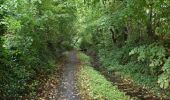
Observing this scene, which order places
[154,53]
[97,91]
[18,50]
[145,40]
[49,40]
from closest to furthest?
[154,53], [18,50], [97,91], [145,40], [49,40]

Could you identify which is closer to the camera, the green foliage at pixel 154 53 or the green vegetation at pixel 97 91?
the green foliage at pixel 154 53

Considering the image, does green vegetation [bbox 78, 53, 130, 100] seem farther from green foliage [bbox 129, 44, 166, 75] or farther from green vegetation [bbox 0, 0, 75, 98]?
green vegetation [bbox 0, 0, 75, 98]

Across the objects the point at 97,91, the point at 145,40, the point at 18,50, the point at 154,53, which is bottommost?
the point at 97,91

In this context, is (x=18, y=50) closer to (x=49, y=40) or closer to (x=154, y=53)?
(x=154, y=53)

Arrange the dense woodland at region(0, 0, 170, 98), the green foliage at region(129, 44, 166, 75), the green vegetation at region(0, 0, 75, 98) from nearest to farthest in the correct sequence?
the green vegetation at region(0, 0, 75, 98), the dense woodland at region(0, 0, 170, 98), the green foliage at region(129, 44, 166, 75)

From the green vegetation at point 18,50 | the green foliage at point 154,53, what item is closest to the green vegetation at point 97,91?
the green foliage at point 154,53

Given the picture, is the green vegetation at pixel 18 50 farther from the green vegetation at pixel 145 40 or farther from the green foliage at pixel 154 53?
the green foliage at pixel 154 53

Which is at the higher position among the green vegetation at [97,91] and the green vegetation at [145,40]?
the green vegetation at [145,40]

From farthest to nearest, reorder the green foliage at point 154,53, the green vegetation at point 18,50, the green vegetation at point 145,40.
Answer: the green vegetation at point 145,40
the green foliage at point 154,53
the green vegetation at point 18,50

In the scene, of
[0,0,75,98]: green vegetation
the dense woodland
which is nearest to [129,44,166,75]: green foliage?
the dense woodland

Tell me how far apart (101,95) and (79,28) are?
40494 millimetres

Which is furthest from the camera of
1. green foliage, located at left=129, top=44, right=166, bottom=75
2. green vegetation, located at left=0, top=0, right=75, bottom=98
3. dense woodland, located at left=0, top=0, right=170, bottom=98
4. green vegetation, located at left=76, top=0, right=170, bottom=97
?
green vegetation, located at left=76, top=0, right=170, bottom=97

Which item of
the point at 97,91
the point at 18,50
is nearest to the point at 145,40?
the point at 97,91

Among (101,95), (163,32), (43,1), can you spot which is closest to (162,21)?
(163,32)
